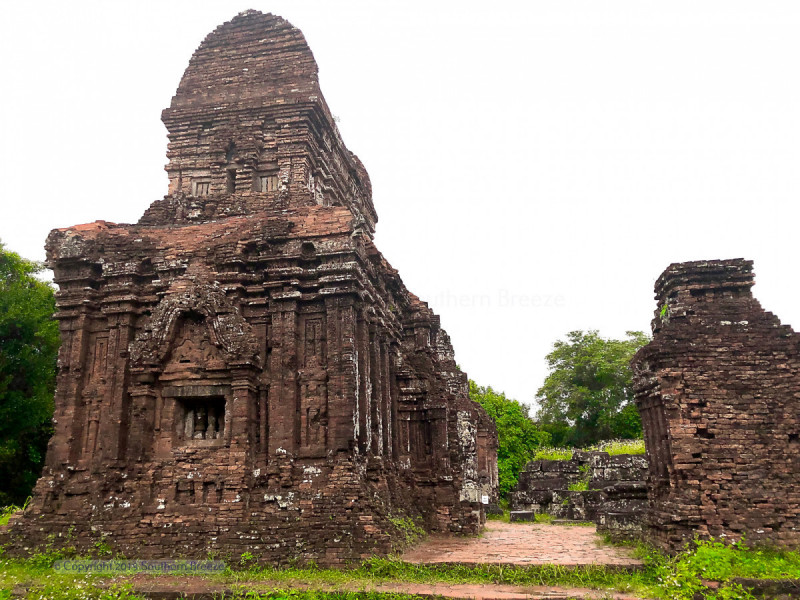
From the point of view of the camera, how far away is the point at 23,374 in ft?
72.4

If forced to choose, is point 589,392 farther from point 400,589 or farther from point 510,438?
point 400,589

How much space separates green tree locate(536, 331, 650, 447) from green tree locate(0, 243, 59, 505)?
108 ft

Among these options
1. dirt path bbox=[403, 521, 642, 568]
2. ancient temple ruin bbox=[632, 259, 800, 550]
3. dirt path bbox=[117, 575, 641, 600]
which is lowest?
dirt path bbox=[117, 575, 641, 600]

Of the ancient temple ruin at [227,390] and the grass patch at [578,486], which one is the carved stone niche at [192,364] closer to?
the ancient temple ruin at [227,390]

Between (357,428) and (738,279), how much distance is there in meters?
6.84

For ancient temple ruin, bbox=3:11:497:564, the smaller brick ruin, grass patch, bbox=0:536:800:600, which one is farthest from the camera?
the smaller brick ruin

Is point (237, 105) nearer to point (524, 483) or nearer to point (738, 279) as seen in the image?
point (738, 279)

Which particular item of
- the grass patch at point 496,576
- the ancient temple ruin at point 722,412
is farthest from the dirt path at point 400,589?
the ancient temple ruin at point 722,412

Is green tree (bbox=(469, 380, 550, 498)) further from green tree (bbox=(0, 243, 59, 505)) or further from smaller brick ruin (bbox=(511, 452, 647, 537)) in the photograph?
green tree (bbox=(0, 243, 59, 505))

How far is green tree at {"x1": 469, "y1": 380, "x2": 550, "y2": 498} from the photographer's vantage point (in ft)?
106

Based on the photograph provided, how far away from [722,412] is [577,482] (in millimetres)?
15188

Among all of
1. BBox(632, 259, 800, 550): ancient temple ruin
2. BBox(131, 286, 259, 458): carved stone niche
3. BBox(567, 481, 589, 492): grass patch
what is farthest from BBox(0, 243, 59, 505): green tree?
BBox(632, 259, 800, 550): ancient temple ruin

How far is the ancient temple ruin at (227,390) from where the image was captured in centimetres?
1009

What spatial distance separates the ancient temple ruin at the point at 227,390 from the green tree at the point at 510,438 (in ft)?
62.9
